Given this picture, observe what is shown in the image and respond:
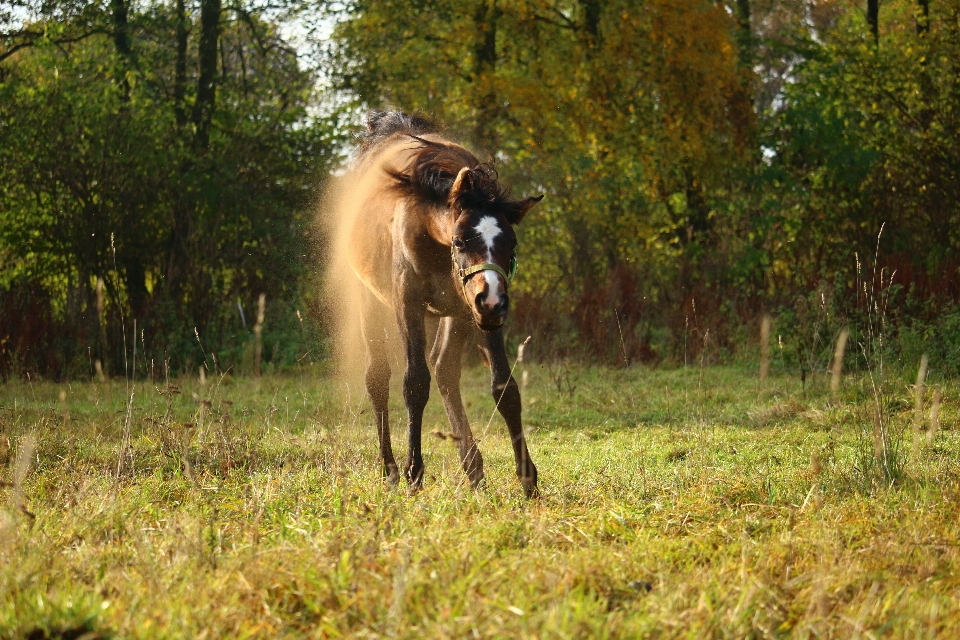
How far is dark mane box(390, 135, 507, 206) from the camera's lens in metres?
5.04

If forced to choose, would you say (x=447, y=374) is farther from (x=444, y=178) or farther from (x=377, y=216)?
(x=444, y=178)

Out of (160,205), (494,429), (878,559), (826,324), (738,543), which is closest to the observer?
(878,559)

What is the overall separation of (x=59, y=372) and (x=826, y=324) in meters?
9.07

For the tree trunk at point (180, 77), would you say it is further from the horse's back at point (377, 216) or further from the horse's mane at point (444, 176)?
the horse's mane at point (444, 176)

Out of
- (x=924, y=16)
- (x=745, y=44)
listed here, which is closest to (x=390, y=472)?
(x=924, y=16)

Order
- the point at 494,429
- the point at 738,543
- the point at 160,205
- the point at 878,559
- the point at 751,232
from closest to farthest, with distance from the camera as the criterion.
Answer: the point at 878,559 < the point at 738,543 < the point at 494,429 < the point at 160,205 < the point at 751,232

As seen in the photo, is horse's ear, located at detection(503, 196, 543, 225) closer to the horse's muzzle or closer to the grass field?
the horse's muzzle

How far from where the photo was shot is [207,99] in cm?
1599

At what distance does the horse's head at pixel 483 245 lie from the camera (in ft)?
15.3

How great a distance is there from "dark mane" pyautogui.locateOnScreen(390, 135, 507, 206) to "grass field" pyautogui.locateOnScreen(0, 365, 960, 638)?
1438 mm

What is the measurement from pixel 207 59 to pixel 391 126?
9170mm

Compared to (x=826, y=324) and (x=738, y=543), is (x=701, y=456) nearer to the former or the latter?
(x=738, y=543)

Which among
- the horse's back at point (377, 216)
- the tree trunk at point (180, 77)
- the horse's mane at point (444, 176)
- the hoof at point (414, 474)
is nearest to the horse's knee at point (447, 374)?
the horse's back at point (377, 216)

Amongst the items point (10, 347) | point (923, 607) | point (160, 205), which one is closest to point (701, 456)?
point (923, 607)
